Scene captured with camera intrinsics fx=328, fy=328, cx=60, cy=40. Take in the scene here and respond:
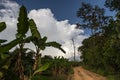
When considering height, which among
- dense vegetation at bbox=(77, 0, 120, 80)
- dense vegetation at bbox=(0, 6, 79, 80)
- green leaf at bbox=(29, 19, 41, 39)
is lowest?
dense vegetation at bbox=(0, 6, 79, 80)

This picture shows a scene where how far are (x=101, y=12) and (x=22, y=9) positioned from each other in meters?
53.1

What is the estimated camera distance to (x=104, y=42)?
44406 mm

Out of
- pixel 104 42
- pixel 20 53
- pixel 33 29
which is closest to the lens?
pixel 20 53

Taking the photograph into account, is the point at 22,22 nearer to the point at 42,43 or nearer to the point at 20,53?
the point at 20,53

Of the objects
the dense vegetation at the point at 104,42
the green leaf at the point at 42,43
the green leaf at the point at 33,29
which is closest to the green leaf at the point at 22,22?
the green leaf at the point at 42,43

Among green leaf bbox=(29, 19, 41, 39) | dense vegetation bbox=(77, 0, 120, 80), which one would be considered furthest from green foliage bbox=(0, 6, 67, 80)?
dense vegetation bbox=(77, 0, 120, 80)

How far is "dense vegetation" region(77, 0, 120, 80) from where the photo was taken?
109 feet

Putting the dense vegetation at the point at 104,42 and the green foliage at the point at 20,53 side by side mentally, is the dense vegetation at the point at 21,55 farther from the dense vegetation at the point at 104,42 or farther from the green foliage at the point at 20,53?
the dense vegetation at the point at 104,42

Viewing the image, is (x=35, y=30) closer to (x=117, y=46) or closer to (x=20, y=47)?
(x=20, y=47)

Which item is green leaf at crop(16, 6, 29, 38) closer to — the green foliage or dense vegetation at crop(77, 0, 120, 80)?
the green foliage

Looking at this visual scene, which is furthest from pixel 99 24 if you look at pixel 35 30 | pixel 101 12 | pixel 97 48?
pixel 35 30

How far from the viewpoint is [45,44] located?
8031 millimetres

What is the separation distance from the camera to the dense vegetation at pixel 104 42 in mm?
33119

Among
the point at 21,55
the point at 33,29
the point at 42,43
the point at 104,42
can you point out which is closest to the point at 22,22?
the point at 21,55
